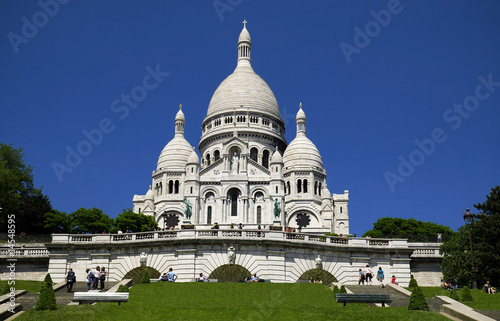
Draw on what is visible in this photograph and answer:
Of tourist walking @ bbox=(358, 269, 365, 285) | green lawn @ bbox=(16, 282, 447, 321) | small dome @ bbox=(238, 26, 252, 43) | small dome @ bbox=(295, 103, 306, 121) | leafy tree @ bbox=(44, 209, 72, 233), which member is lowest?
green lawn @ bbox=(16, 282, 447, 321)

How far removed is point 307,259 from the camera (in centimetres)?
3809

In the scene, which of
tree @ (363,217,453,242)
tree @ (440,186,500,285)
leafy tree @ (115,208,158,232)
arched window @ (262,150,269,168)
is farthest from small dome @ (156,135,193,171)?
tree @ (440,186,500,285)

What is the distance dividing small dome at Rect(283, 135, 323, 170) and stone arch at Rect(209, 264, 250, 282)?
220 ft

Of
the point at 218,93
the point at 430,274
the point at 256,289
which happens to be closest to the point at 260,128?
the point at 218,93

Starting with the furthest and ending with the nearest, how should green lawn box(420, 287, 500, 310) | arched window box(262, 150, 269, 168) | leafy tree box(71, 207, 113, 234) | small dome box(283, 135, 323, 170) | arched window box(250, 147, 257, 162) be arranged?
arched window box(262, 150, 269, 168)
arched window box(250, 147, 257, 162)
small dome box(283, 135, 323, 170)
leafy tree box(71, 207, 113, 234)
green lawn box(420, 287, 500, 310)

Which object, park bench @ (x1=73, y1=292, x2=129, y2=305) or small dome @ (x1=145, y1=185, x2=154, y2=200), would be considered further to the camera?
small dome @ (x1=145, y1=185, x2=154, y2=200)

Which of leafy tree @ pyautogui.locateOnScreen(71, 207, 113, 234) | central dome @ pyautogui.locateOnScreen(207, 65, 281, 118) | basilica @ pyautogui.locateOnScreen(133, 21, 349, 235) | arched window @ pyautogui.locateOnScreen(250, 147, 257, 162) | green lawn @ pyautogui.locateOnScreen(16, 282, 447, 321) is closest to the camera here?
green lawn @ pyautogui.locateOnScreen(16, 282, 447, 321)

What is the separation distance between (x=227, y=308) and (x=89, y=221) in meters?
49.1

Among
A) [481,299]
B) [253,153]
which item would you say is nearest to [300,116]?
[253,153]

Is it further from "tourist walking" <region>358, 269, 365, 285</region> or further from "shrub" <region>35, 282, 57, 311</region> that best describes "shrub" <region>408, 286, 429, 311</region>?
"shrub" <region>35, 282, 57, 311</region>

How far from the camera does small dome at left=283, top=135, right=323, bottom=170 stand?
343 ft

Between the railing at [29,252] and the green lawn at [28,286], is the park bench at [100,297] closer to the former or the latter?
the green lawn at [28,286]

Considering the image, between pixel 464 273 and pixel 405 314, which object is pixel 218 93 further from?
pixel 405 314

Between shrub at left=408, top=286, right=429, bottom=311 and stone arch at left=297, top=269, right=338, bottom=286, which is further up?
stone arch at left=297, top=269, right=338, bottom=286
